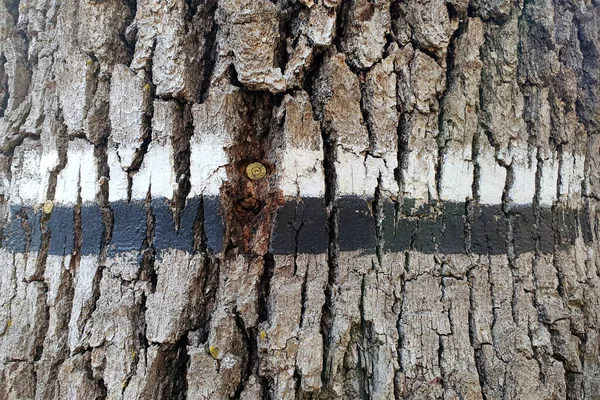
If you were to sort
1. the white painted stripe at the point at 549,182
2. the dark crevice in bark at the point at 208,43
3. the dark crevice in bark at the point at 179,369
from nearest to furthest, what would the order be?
the dark crevice in bark at the point at 179,369 → the dark crevice in bark at the point at 208,43 → the white painted stripe at the point at 549,182

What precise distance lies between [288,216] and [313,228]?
0.08 metres

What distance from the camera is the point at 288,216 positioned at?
1268mm

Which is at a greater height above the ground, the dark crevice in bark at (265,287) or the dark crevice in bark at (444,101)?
the dark crevice in bark at (444,101)

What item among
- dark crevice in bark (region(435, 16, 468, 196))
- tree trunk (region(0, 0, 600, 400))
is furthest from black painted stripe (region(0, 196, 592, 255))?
A: dark crevice in bark (region(435, 16, 468, 196))

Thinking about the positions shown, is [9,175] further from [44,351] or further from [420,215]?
[420,215]

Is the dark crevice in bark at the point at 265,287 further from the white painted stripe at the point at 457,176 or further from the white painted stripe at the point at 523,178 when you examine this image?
the white painted stripe at the point at 523,178

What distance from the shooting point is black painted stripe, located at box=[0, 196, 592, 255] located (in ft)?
4.17


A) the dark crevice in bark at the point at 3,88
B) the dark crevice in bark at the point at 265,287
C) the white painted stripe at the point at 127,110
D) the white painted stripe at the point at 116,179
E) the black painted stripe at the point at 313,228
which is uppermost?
the dark crevice in bark at the point at 3,88

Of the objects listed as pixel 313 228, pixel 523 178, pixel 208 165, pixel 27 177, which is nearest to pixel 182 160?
pixel 208 165

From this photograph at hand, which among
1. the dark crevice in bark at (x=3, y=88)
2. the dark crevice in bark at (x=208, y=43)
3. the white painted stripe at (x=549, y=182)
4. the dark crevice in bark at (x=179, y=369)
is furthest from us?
the dark crevice in bark at (x=3, y=88)

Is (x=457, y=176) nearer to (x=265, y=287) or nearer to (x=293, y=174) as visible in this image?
(x=293, y=174)

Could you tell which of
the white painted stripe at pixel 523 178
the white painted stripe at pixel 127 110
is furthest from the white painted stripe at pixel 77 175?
the white painted stripe at pixel 523 178

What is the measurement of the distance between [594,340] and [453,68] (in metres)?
1.09

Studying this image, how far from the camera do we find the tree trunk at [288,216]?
126cm
